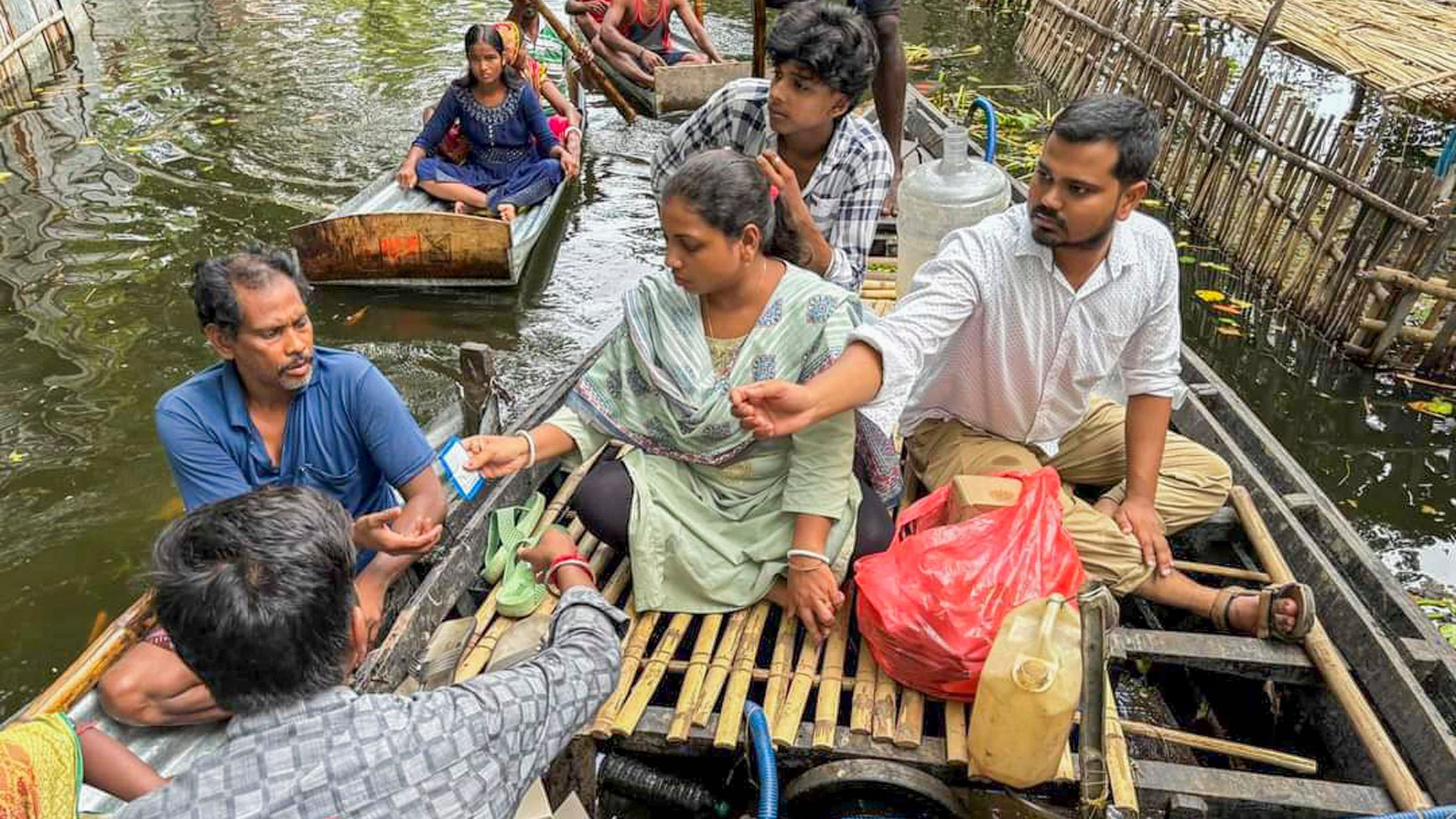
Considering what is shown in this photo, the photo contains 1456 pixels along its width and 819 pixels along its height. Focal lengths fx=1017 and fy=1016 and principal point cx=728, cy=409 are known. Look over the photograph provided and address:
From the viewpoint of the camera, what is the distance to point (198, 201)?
791 cm

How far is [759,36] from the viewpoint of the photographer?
562cm

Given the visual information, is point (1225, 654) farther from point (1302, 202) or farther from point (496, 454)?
point (1302, 202)

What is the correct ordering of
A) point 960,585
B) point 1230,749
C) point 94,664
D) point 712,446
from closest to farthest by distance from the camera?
1. point 960,585
2. point 94,664
3. point 1230,749
4. point 712,446

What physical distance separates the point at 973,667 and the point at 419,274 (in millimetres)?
4947

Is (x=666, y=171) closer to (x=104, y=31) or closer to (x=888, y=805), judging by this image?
(x=888, y=805)

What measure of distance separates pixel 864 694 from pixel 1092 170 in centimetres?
141

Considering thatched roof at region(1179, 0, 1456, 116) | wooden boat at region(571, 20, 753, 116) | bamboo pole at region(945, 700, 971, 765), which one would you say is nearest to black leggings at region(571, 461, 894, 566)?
bamboo pole at region(945, 700, 971, 765)

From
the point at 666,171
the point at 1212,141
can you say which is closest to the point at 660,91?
the point at 1212,141

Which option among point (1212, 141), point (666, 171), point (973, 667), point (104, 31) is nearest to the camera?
point (973, 667)

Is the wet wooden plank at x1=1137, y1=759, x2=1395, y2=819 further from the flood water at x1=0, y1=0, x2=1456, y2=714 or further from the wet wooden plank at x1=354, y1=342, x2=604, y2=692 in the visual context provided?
the flood water at x1=0, y1=0, x2=1456, y2=714

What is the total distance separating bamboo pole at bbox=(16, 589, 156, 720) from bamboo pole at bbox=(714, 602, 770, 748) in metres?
1.29

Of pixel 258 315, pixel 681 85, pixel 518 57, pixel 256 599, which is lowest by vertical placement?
pixel 681 85

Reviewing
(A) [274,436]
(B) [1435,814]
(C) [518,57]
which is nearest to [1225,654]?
(B) [1435,814]

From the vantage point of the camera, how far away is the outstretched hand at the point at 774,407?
85.4 inches
